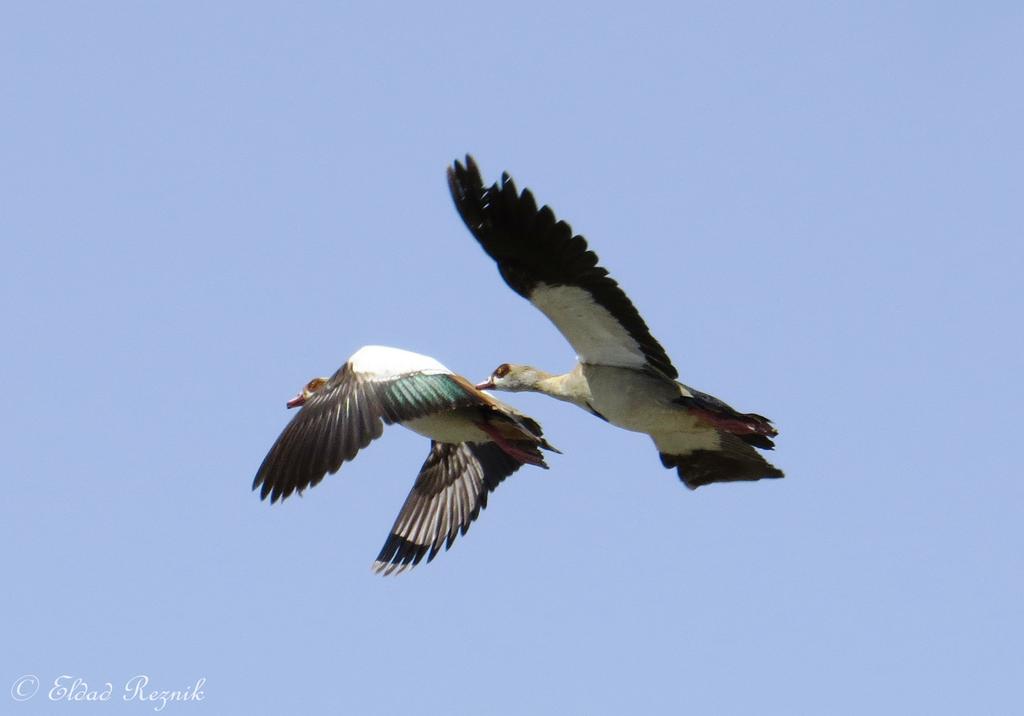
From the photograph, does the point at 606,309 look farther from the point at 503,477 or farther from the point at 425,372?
the point at 503,477

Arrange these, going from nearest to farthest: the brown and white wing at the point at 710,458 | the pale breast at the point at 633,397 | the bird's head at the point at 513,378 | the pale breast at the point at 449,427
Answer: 1. the pale breast at the point at 633,397
2. the pale breast at the point at 449,427
3. the brown and white wing at the point at 710,458
4. the bird's head at the point at 513,378

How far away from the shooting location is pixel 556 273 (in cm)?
1242

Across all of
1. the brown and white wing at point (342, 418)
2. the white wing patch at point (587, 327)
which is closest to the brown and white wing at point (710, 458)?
the white wing patch at point (587, 327)

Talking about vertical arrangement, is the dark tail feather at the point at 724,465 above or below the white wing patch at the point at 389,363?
below

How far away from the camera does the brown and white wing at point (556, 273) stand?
12.1 meters

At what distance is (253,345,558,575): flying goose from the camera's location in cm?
1227

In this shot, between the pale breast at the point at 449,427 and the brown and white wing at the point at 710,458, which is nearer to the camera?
the pale breast at the point at 449,427

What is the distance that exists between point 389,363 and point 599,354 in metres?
1.53

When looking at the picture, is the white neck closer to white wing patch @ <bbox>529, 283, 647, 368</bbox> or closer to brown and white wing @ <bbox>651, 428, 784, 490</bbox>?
white wing patch @ <bbox>529, 283, 647, 368</bbox>

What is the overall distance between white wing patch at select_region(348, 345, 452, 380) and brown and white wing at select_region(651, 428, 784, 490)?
1963 mm

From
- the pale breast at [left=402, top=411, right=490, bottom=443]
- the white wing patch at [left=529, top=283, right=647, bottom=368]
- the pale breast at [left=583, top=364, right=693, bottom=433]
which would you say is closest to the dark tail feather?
the pale breast at [left=583, top=364, right=693, bottom=433]

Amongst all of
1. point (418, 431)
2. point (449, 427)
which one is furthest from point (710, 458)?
point (418, 431)

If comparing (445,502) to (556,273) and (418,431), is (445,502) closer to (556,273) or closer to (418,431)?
(418,431)

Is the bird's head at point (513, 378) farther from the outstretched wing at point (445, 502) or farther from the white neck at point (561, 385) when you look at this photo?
the outstretched wing at point (445, 502)
